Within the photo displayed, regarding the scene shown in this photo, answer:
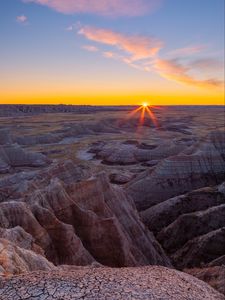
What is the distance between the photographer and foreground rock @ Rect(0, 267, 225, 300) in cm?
1058

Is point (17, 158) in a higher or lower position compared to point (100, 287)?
lower

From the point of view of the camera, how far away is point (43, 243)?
2005 cm

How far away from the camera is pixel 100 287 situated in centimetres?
1118

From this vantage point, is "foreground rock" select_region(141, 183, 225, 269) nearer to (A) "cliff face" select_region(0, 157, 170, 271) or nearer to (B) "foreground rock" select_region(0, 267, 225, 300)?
(A) "cliff face" select_region(0, 157, 170, 271)

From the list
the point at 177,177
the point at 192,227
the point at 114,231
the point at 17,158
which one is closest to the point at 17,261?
the point at 114,231

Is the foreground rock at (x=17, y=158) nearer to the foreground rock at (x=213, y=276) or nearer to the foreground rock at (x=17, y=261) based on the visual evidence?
the foreground rock at (x=213, y=276)

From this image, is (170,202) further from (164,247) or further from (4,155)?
(4,155)

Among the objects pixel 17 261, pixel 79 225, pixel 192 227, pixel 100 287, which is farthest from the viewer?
pixel 192 227

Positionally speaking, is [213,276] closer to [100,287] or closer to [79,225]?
[79,225]

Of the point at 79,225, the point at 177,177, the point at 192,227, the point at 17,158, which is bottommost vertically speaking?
→ the point at 192,227

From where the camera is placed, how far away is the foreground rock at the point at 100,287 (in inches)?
416

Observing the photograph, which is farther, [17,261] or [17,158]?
[17,158]

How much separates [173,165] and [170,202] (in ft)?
33.0

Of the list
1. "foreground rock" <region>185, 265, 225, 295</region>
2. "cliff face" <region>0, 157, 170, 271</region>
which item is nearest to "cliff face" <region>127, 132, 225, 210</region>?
"cliff face" <region>0, 157, 170, 271</region>
